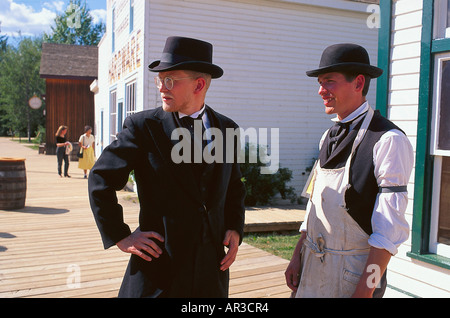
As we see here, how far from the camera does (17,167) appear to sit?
861cm

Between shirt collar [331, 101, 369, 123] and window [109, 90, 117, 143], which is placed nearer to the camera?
shirt collar [331, 101, 369, 123]

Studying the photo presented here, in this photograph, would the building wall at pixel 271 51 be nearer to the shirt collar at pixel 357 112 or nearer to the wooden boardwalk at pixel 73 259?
the wooden boardwalk at pixel 73 259

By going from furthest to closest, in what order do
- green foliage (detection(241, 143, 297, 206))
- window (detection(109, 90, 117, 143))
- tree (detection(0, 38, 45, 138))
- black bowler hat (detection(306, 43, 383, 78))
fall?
tree (detection(0, 38, 45, 138))
window (detection(109, 90, 117, 143))
green foliage (detection(241, 143, 297, 206))
black bowler hat (detection(306, 43, 383, 78))

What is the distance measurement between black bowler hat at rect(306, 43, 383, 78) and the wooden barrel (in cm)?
789

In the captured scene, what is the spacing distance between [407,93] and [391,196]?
2428mm

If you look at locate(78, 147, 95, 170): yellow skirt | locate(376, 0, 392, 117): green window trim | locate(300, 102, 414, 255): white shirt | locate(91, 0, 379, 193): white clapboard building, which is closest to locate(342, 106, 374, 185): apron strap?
locate(300, 102, 414, 255): white shirt

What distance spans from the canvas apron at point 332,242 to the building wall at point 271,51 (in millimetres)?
8489

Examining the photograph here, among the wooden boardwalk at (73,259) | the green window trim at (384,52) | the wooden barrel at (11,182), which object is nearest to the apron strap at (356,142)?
the green window trim at (384,52)

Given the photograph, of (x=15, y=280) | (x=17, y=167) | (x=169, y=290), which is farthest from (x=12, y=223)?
(x=169, y=290)

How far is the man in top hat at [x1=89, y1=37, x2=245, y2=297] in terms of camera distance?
2125 millimetres

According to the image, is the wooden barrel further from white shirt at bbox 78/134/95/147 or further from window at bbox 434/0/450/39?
window at bbox 434/0/450/39

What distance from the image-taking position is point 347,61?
2.10 m

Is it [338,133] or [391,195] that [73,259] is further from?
[391,195]
